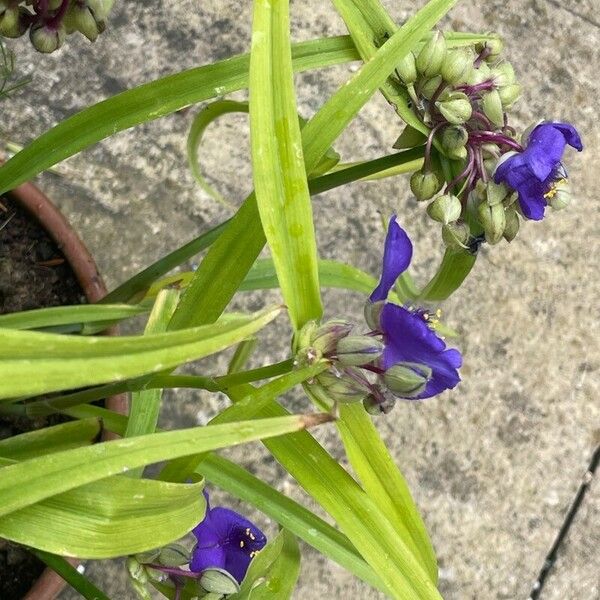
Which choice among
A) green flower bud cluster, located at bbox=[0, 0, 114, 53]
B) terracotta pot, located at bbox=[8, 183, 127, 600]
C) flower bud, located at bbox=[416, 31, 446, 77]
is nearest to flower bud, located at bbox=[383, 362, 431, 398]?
flower bud, located at bbox=[416, 31, 446, 77]

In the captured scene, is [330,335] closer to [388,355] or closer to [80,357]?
[388,355]

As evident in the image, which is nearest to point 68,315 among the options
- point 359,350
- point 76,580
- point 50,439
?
point 50,439

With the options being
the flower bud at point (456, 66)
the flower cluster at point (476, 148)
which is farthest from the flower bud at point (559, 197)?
the flower bud at point (456, 66)

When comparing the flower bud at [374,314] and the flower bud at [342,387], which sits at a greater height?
the flower bud at [374,314]

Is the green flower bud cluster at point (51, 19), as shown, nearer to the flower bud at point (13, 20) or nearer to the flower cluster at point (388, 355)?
the flower bud at point (13, 20)

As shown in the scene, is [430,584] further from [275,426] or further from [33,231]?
[33,231]

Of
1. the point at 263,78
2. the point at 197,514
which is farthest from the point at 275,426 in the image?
the point at 263,78
